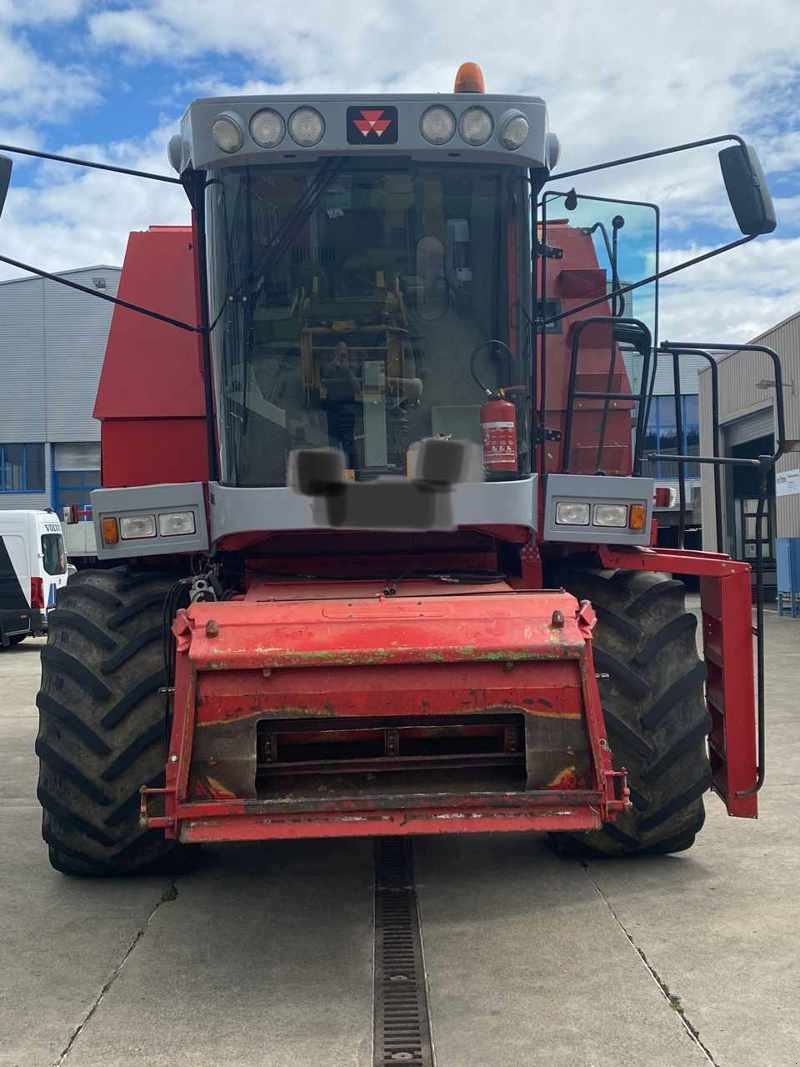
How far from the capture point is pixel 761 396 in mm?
24328

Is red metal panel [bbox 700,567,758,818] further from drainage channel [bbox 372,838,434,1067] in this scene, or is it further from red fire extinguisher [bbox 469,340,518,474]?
drainage channel [bbox 372,838,434,1067]

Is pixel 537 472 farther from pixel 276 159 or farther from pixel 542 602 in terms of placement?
pixel 276 159

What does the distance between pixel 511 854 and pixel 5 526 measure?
14.1 m

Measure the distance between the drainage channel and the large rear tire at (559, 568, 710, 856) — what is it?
82 cm

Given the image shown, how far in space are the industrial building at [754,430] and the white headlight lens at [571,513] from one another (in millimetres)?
15793

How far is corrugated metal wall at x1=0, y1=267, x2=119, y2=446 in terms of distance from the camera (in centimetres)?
3497

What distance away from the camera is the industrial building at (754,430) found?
22.4m

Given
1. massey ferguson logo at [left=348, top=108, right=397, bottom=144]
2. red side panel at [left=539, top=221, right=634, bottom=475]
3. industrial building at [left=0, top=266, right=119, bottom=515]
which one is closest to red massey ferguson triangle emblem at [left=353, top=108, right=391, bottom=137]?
massey ferguson logo at [left=348, top=108, right=397, bottom=144]

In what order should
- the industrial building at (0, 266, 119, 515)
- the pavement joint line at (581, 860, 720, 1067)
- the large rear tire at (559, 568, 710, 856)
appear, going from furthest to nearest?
the industrial building at (0, 266, 119, 515), the large rear tire at (559, 568, 710, 856), the pavement joint line at (581, 860, 720, 1067)

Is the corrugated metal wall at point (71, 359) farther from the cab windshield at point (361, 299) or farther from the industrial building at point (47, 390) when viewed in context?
the cab windshield at point (361, 299)

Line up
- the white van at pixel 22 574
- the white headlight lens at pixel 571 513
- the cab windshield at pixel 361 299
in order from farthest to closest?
the white van at pixel 22 574 → the white headlight lens at pixel 571 513 → the cab windshield at pixel 361 299

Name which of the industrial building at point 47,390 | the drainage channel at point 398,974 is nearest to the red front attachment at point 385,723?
the drainage channel at point 398,974

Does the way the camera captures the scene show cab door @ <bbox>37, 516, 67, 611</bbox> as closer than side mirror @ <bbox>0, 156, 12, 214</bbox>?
No

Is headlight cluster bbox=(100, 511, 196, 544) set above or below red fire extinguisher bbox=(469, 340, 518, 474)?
below
